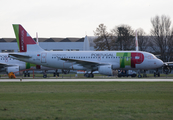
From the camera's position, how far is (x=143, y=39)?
253 feet

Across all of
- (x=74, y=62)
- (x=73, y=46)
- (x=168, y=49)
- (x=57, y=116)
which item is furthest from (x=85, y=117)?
(x=73, y=46)

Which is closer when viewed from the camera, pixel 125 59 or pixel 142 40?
pixel 125 59

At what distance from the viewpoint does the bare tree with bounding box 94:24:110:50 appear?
74.9 metres

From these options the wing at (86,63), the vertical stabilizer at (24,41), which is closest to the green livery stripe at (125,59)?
the wing at (86,63)

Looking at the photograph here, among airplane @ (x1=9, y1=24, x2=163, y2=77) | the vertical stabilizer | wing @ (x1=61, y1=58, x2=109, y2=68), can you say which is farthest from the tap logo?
the vertical stabilizer

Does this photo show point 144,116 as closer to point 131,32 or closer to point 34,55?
point 34,55

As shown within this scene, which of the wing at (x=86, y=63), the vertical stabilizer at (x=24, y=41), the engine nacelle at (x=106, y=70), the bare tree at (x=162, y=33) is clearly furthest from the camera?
the bare tree at (x=162, y=33)

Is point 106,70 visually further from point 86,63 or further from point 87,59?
point 87,59

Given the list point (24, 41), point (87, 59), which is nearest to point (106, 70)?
point (87, 59)

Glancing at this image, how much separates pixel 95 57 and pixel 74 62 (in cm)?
320

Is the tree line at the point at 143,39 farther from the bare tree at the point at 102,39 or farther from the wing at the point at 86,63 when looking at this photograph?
the wing at the point at 86,63

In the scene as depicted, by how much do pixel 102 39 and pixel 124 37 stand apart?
6432 mm

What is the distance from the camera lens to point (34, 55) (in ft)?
136

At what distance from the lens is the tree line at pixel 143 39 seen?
66750mm
